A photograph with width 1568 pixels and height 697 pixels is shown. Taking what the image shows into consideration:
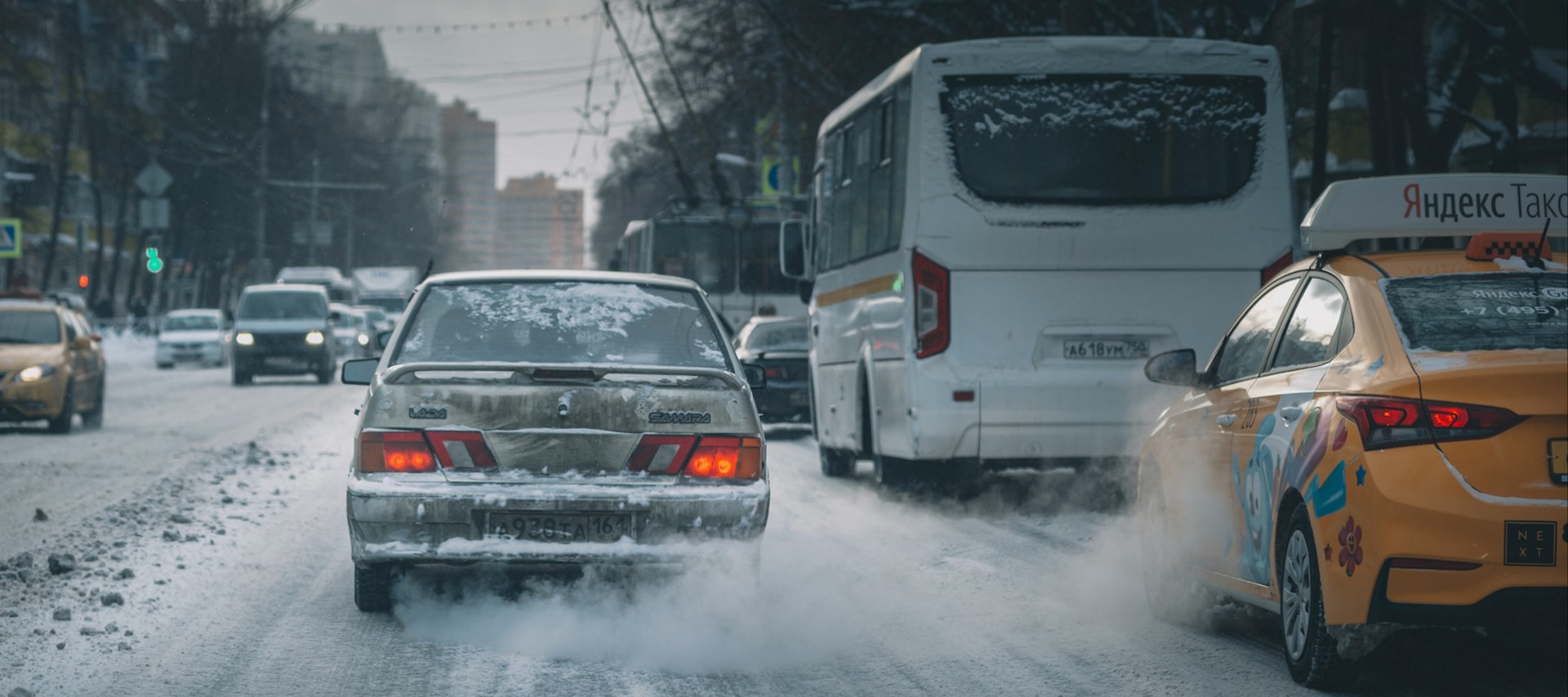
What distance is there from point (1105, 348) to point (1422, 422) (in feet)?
21.9

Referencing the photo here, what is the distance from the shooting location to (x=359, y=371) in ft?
28.6

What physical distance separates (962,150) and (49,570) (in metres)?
5.91

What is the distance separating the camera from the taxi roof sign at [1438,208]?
6.77 meters

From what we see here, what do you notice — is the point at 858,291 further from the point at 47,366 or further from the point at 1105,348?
the point at 47,366

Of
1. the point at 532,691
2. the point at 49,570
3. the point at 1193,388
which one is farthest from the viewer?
the point at 49,570

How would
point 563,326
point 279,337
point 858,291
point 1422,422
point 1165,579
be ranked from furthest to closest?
point 279,337
point 858,291
point 563,326
point 1165,579
point 1422,422

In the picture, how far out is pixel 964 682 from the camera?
259 inches

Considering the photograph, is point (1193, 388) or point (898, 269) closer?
point (1193, 388)

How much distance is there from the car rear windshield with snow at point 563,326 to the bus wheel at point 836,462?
7.48 meters

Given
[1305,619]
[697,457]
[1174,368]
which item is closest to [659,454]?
[697,457]

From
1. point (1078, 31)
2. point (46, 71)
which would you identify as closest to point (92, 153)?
point (46, 71)

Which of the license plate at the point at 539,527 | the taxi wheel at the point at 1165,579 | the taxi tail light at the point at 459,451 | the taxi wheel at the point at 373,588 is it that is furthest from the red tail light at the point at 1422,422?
the taxi wheel at the point at 373,588

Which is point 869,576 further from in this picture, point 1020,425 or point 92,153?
point 92,153

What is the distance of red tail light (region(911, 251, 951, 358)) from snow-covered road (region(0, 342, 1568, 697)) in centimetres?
109
